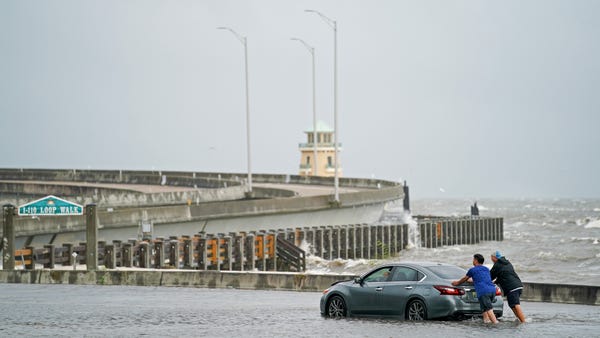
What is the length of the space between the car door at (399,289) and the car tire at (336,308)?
1021 millimetres

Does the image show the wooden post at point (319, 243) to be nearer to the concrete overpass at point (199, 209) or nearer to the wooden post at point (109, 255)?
the concrete overpass at point (199, 209)

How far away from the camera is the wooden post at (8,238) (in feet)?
113

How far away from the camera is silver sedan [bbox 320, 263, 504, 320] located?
21406 millimetres

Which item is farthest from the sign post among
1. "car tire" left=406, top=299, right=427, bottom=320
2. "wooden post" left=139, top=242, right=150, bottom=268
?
"car tire" left=406, top=299, right=427, bottom=320

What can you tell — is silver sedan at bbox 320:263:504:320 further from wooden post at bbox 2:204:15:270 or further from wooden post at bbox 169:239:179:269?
wooden post at bbox 169:239:179:269

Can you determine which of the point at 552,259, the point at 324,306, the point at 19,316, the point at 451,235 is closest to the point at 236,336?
the point at 324,306

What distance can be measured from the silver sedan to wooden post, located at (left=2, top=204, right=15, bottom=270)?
1395cm

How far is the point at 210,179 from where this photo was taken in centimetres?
9612

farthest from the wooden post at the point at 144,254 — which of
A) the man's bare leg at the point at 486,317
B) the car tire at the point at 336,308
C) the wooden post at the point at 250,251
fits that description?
the man's bare leg at the point at 486,317

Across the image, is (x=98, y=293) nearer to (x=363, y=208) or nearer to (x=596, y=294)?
(x=596, y=294)

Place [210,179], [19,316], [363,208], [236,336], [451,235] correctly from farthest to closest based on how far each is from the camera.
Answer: [210,179]
[451,235]
[363,208]
[19,316]
[236,336]

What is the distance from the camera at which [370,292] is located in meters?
22.5

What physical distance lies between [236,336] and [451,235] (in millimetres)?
59333

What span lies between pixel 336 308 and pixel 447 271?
243 centimetres
